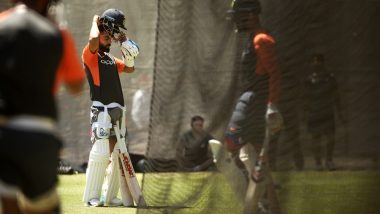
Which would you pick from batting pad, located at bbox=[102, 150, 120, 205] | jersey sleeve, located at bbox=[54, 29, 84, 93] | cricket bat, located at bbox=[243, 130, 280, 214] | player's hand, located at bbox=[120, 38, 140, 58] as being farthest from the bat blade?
jersey sleeve, located at bbox=[54, 29, 84, 93]

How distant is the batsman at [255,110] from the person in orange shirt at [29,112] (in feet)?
9.73

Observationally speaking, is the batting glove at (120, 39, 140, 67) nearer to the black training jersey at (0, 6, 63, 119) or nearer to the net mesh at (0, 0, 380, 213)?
the net mesh at (0, 0, 380, 213)

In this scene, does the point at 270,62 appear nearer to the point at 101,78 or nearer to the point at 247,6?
the point at 247,6

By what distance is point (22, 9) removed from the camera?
534cm

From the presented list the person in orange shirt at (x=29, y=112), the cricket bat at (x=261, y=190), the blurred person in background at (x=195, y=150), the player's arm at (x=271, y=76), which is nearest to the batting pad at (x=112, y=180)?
the blurred person in background at (x=195, y=150)

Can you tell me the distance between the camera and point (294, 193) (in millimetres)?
7930

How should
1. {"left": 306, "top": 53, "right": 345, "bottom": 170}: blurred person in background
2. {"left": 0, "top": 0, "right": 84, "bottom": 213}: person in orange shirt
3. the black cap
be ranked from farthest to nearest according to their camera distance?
the black cap < {"left": 306, "top": 53, "right": 345, "bottom": 170}: blurred person in background < {"left": 0, "top": 0, "right": 84, "bottom": 213}: person in orange shirt

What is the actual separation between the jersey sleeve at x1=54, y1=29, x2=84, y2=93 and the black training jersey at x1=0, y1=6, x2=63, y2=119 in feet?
0.45

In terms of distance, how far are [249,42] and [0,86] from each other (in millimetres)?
3358

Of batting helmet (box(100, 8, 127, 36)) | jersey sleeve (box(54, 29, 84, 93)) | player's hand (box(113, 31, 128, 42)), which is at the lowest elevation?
jersey sleeve (box(54, 29, 84, 93))

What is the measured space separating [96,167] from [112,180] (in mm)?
362

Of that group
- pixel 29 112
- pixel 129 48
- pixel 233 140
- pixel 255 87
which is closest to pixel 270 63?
pixel 255 87

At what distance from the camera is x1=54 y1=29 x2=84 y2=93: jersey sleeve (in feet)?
17.6

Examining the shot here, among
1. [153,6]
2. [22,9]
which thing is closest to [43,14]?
[22,9]
